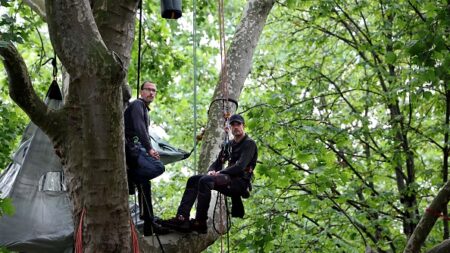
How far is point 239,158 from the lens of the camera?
5.76 meters

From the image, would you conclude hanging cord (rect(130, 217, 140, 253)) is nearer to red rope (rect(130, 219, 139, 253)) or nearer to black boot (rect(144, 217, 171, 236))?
red rope (rect(130, 219, 139, 253))

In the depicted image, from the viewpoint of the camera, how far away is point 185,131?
13.0 metres

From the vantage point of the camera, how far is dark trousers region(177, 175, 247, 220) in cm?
543

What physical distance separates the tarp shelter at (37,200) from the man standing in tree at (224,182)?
2.49 ft

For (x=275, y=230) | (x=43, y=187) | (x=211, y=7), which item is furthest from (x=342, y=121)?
(x=43, y=187)

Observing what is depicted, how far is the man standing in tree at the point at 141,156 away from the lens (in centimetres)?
504

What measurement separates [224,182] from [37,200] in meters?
1.40

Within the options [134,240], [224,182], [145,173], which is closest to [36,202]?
[145,173]

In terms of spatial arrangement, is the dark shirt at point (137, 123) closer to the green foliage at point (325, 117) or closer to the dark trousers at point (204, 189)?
the dark trousers at point (204, 189)

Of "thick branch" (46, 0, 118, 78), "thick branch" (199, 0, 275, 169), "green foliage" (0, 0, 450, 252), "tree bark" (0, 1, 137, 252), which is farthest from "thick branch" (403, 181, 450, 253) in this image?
"thick branch" (46, 0, 118, 78)

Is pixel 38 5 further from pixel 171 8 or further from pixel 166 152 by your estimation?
pixel 166 152

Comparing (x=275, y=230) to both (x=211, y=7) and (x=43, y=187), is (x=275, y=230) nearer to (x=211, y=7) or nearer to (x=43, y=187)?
(x=43, y=187)

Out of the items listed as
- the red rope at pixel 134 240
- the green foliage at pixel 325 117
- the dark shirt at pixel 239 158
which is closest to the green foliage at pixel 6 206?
the red rope at pixel 134 240

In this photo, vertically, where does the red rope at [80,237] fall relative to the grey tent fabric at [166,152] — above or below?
below
